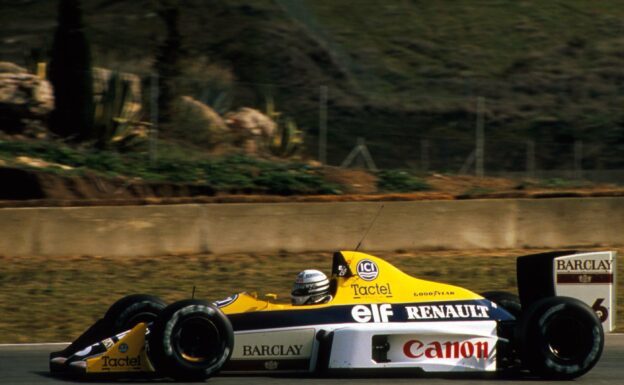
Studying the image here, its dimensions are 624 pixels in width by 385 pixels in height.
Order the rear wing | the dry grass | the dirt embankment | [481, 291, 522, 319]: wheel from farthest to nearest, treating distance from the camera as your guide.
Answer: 1. the dirt embankment
2. the dry grass
3. [481, 291, 522, 319]: wheel
4. the rear wing

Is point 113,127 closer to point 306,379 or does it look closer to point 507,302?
point 507,302

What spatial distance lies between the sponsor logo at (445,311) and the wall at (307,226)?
22.5 feet

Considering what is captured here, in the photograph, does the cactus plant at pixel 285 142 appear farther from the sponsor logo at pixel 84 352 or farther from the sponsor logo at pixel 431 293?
the sponsor logo at pixel 84 352

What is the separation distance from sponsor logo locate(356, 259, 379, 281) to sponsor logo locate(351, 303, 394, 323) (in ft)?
0.90

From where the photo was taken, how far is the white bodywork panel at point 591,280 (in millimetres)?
9625

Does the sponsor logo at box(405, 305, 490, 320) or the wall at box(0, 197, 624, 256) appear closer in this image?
the sponsor logo at box(405, 305, 490, 320)

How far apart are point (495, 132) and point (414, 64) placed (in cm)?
673

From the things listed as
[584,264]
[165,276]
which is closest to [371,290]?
[584,264]

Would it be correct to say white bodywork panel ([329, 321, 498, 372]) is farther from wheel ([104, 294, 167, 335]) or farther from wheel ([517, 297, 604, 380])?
wheel ([104, 294, 167, 335])

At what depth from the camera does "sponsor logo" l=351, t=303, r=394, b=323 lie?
364 inches

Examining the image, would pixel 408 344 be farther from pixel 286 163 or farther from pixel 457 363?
pixel 286 163

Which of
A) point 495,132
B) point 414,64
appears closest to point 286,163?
point 495,132

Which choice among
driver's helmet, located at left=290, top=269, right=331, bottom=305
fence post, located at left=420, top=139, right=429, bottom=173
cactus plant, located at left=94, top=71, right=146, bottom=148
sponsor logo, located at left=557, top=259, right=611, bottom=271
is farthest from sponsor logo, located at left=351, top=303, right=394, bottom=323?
fence post, located at left=420, top=139, right=429, bottom=173

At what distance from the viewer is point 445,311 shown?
944 cm
